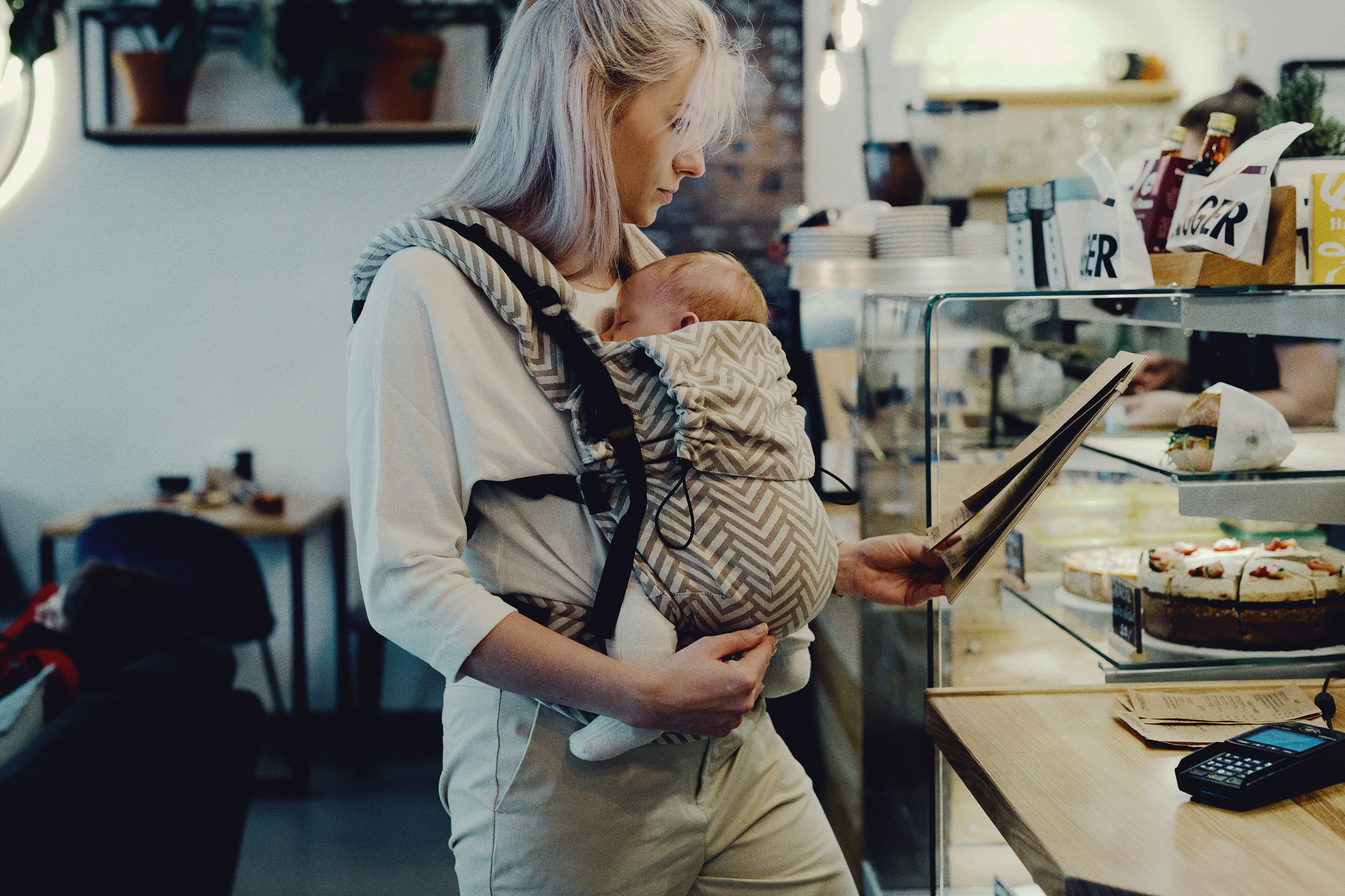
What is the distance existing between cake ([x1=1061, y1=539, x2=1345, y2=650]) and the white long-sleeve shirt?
0.73 m

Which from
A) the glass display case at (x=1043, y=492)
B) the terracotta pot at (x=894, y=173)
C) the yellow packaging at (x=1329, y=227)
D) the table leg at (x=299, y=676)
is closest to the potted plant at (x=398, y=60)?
Answer: the table leg at (x=299, y=676)

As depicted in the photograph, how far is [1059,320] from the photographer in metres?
1.60

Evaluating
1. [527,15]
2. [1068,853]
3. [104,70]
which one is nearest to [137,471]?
[104,70]

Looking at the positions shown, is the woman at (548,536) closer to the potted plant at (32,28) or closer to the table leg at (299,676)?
the table leg at (299,676)

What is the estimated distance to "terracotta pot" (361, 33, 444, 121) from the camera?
12.1 feet

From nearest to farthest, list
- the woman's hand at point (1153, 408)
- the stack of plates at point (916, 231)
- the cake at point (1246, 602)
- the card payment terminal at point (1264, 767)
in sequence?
the card payment terminal at point (1264, 767), the cake at point (1246, 602), the woman's hand at point (1153, 408), the stack of plates at point (916, 231)

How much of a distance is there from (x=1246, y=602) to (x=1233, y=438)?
0.21 meters

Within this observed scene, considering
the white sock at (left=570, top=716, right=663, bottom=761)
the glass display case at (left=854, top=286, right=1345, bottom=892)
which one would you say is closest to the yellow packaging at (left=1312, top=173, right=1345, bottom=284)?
the glass display case at (left=854, top=286, right=1345, bottom=892)

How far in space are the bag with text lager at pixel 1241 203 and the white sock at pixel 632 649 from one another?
0.87 meters

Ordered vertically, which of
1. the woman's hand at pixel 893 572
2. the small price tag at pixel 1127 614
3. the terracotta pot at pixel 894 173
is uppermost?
the terracotta pot at pixel 894 173

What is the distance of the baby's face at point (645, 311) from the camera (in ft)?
3.83

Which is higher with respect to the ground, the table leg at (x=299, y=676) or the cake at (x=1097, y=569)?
the cake at (x=1097, y=569)

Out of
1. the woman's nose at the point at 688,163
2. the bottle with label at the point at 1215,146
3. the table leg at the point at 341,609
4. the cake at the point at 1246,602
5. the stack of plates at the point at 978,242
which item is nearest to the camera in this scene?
the woman's nose at the point at 688,163

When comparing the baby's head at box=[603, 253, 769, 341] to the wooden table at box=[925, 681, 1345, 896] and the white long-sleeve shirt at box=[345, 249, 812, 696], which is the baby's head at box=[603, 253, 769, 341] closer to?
the white long-sleeve shirt at box=[345, 249, 812, 696]
